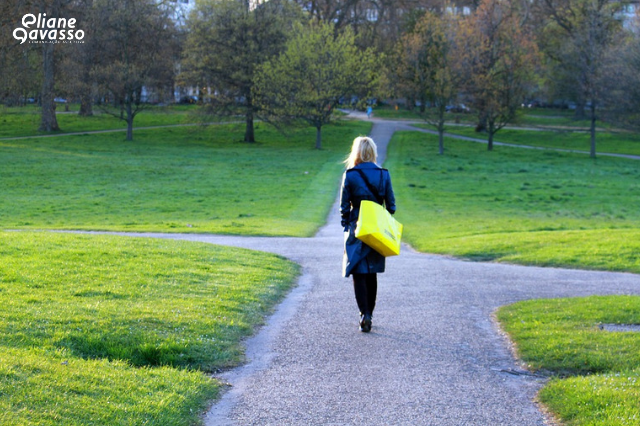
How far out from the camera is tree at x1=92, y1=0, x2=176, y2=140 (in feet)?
168

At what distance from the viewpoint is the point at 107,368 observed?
580 centimetres

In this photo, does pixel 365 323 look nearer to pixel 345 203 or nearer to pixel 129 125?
pixel 345 203

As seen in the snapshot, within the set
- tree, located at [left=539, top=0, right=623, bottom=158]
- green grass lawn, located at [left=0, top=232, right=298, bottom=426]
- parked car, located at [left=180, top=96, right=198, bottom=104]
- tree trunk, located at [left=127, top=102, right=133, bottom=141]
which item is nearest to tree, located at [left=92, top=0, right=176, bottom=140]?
tree trunk, located at [left=127, top=102, right=133, bottom=141]

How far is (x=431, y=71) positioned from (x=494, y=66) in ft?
18.1

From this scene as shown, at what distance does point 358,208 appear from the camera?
26.2 feet

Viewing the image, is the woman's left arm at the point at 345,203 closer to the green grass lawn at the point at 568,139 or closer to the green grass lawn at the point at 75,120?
the green grass lawn at the point at 75,120

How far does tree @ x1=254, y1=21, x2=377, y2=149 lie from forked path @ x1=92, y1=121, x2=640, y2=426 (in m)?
41.1

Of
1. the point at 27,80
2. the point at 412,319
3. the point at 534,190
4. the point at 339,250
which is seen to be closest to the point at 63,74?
the point at 27,80

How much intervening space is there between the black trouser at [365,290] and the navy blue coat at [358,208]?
0.13 meters

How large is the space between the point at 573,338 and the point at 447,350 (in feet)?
4.25

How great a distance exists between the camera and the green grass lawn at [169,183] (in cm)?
2216

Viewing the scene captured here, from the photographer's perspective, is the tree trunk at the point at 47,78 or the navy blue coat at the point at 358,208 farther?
the tree trunk at the point at 47,78

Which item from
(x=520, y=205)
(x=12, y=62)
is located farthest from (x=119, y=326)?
(x=12, y=62)

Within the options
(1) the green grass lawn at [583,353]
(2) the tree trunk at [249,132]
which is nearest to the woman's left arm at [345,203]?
(1) the green grass lawn at [583,353]
